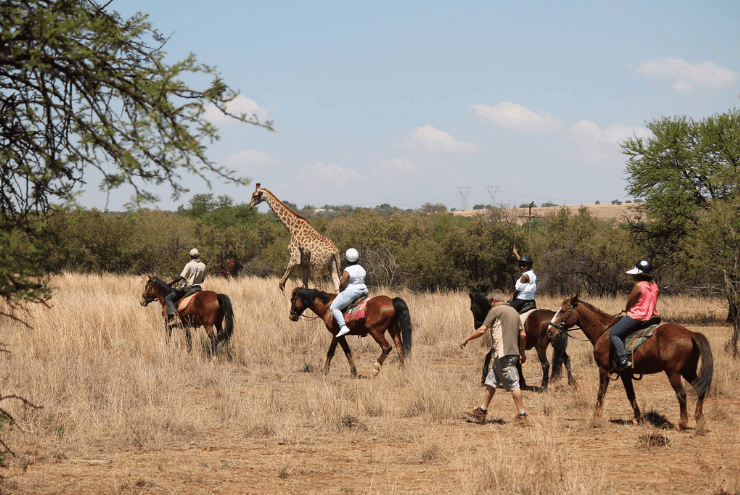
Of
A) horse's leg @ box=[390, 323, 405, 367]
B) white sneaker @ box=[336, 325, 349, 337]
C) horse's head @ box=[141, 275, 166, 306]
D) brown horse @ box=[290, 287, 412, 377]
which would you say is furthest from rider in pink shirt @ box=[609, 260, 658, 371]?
horse's head @ box=[141, 275, 166, 306]

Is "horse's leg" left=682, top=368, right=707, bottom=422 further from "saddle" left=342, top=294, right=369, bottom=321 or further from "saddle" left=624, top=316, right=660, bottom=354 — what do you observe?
"saddle" left=342, top=294, right=369, bottom=321

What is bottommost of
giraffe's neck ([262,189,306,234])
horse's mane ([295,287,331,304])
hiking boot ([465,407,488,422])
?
hiking boot ([465,407,488,422])

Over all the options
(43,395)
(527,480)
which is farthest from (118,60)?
(43,395)

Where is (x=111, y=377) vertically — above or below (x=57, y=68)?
below

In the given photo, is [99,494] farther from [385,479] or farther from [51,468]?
[385,479]

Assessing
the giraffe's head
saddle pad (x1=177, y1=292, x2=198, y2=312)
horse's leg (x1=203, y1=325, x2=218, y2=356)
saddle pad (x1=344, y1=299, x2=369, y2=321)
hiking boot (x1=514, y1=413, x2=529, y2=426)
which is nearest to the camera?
hiking boot (x1=514, y1=413, x2=529, y2=426)

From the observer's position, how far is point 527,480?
6309 mm

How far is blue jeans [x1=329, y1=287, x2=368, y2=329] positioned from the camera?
1234 cm

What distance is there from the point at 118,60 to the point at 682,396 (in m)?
7.69

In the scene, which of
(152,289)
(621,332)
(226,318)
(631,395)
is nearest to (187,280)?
(152,289)

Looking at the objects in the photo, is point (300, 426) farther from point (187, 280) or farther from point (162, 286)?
point (162, 286)

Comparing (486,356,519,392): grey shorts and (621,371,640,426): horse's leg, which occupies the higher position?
(486,356,519,392): grey shorts

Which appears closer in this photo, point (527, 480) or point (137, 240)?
point (527, 480)

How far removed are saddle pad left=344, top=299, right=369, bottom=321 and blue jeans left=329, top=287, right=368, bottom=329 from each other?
0.39ft
